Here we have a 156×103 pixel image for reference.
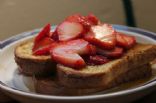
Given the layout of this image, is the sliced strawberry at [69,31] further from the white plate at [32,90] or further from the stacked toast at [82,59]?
the white plate at [32,90]

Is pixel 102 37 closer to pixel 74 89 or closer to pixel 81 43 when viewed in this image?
pixel 81 43

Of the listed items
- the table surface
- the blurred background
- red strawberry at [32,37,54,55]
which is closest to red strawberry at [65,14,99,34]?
red strawberry at [32,37,54,55]

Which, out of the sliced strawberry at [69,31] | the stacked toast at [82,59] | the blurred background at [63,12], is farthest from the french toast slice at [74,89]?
the blurred background at [63,12]

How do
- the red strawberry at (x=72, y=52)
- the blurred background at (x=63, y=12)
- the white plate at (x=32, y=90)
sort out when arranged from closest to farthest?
the white plate at (x=32, y=90)
the red strawberry at (x=72, y=52)
the blurred background at (x=63, y=12)

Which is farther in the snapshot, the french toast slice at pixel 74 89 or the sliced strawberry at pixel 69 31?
the sliced strawberry at pixel 69 31

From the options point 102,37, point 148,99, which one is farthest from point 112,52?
point 148,99

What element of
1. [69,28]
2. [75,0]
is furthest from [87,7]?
[69,28]

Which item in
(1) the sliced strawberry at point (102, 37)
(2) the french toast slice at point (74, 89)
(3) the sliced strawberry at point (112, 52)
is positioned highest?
(1) the sliced strawberry at point (102, 37)
